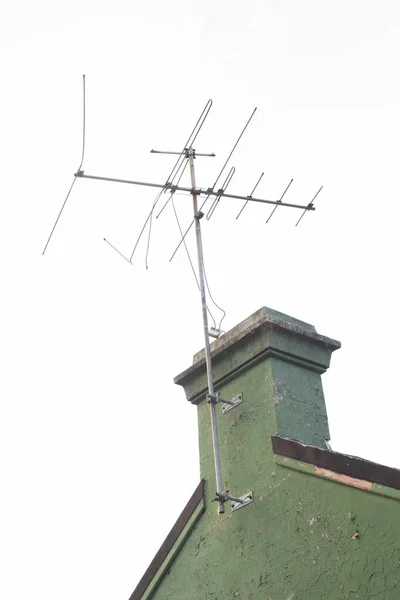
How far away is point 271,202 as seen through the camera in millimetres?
7129

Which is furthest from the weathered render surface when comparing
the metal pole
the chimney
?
the metal pole

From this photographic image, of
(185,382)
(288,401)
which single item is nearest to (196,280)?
(185,382)

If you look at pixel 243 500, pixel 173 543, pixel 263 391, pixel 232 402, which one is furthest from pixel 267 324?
pixel 173 543

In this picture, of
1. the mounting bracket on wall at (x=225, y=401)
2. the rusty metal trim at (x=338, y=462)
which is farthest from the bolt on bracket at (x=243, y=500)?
the mounting bracket on wall at (x=225, y=401)

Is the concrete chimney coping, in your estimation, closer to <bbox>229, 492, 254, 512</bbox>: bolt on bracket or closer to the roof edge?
the roof edge

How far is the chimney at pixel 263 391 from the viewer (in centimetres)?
589

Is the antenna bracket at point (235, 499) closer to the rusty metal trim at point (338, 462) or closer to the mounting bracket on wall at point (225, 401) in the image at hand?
the rusty metal trim at point (338, 462)

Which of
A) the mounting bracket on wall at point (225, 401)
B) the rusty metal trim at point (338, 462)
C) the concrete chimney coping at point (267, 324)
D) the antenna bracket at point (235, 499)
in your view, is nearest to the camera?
the rusty metal trim at point (338, 462)

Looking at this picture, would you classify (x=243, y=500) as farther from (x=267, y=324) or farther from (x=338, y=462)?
(x=267, y=324)

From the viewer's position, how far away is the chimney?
589cm

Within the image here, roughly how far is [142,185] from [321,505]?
133 inches

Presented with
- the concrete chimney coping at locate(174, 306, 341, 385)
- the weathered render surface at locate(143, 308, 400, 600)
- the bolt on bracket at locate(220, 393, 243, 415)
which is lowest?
the weathered render surface at locate(143, 308, 400, 600)

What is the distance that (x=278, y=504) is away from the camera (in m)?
5.47

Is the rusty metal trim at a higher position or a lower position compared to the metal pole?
lower
